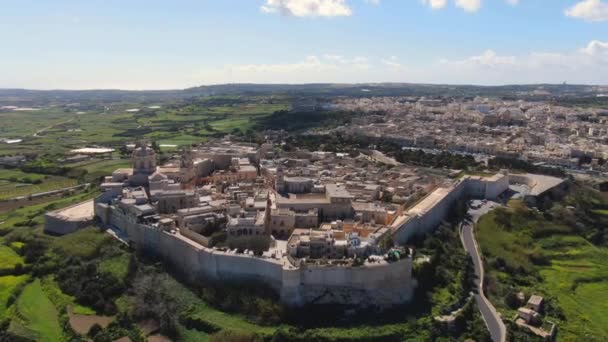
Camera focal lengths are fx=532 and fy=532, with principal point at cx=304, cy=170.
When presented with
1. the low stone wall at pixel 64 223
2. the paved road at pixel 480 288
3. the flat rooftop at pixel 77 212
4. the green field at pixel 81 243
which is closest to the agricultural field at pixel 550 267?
the paved road at pixel 480 288

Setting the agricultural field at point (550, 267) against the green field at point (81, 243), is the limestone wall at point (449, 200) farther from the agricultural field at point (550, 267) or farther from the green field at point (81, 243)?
the green field at point (81, 243)

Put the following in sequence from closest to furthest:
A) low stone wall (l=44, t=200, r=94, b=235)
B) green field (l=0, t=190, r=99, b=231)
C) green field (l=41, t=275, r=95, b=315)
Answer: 1. green field (l=41, t=275, r=95, b=315)
2. low stone wall (l=44, t=200, r=94, b=235)
3. green field (l=0, t=190, r=99, b=231)

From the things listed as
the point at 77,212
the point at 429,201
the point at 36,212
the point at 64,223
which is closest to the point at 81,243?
the point at 64,223

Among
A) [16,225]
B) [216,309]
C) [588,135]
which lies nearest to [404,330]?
[216,309]

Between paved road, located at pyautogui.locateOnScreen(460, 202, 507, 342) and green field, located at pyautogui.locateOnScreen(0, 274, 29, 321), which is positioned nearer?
paved road, located at pyautogui.locateOnScreen(460, 202, 507, 342)

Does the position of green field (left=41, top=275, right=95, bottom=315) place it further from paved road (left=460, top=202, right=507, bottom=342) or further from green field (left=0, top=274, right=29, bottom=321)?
paved road (left=460, top=202, right=507, bottom=342)

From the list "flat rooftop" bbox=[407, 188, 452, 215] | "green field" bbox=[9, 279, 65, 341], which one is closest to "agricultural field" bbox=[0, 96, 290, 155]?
"flat rooftop" bbox=[407, 188, 452, 215]

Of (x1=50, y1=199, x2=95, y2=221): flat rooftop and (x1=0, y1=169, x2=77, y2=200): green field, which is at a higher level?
(x1=50, y1=199, x2=95, y2=221): flat rooftop

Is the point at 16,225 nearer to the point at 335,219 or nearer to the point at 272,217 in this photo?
the point at 272,217
